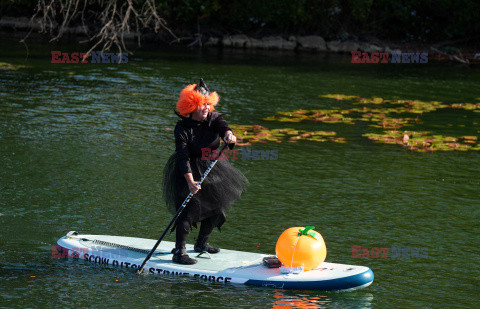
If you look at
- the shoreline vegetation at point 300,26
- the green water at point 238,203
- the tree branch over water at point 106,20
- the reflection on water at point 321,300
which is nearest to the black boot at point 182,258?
the green water at point 238,203

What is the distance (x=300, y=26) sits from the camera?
86.9 ft

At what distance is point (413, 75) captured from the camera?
1930 centimetres

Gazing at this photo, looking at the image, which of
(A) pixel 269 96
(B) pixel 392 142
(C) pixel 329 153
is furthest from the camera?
(A) pixel 269 96

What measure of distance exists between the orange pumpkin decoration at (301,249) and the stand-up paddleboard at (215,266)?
0.31 feet

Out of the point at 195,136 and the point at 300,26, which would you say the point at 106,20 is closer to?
the point at 300,26

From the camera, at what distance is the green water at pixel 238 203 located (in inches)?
235

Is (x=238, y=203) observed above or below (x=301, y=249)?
below

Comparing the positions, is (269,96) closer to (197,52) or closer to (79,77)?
(79,77)

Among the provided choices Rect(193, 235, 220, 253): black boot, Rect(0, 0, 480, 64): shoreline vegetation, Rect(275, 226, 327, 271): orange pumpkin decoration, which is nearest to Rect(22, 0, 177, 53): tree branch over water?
Rect(0, 0, 480, 64): shoreline vegetation

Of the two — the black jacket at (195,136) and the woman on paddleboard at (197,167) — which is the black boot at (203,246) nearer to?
the woman on paddleboard at (197,167)

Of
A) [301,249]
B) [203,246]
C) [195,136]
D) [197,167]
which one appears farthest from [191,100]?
[301,249]

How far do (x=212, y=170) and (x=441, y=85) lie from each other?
1248cm

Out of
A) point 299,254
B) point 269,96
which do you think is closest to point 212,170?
point 299,254

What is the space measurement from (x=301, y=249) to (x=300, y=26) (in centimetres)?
2130
